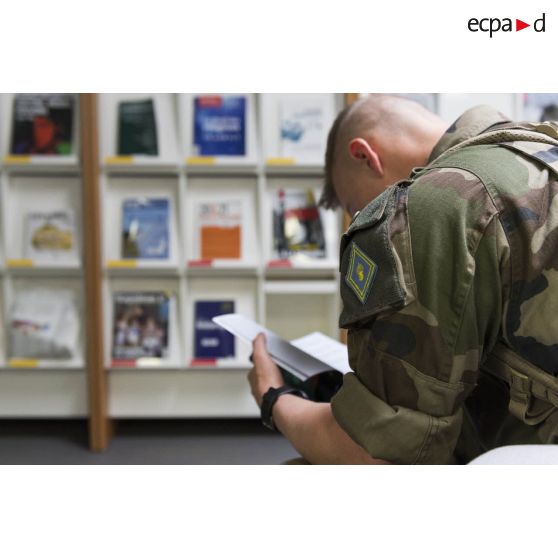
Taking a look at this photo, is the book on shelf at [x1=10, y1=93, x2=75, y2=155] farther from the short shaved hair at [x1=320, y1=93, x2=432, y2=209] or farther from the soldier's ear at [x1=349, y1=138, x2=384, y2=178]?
the soldier's ear at [x1=349, y1=138, x2=384, y2=178]

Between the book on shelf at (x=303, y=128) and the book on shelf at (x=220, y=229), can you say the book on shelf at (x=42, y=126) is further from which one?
the book on shelf at (x=303, y=128)

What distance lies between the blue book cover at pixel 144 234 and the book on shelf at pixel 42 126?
1.45 ft

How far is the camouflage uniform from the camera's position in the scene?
2.16 feet

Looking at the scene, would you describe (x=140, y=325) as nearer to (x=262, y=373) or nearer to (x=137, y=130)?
(x=137, y=130)

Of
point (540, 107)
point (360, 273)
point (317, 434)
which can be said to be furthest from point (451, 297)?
point (540, 107)

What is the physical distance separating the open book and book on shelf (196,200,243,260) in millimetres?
1545

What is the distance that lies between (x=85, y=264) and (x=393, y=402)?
2256 mm

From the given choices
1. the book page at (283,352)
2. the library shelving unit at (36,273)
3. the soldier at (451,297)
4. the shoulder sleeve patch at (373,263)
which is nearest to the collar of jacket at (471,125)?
the soldier at (451,297)

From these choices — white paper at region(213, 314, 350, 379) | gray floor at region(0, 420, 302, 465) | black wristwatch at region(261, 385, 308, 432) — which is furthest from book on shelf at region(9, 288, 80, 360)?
black wristwatch at region(261, 385, 308, 432)

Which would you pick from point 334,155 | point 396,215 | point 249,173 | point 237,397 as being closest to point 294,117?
point 249,173

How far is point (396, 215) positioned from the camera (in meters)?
0.69

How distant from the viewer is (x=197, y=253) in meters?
2.82

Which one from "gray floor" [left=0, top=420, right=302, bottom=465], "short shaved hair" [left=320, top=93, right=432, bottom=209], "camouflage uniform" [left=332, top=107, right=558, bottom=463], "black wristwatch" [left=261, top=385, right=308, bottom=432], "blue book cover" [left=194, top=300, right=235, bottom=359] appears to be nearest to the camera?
"camouflage uniform" [left=332, top=107, right=558, bottom=463]

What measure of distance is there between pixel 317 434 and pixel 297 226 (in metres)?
2.05
